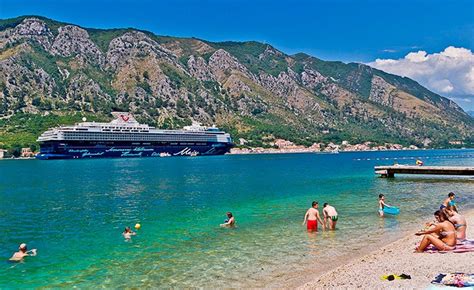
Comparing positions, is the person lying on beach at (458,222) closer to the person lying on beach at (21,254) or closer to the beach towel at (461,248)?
the beach towel at (461,248)

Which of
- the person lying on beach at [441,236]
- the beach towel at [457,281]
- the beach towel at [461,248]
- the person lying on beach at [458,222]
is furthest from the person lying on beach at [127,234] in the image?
the beach towel at [457,281]

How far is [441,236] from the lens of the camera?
17781 millimetres

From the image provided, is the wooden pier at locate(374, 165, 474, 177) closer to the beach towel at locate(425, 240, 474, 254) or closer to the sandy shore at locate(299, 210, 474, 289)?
the beach towel at locate(425, 240, 474, 254)

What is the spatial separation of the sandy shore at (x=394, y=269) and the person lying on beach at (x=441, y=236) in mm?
512

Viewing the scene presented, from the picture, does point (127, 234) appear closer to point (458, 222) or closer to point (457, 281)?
point (458, 222)

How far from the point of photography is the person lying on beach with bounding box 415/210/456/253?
56.6ft

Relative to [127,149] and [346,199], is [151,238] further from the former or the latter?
[127,149]

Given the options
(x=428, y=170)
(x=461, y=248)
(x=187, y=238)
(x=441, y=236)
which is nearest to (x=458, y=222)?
(x=441, y=236)

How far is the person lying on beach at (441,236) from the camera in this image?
56.6 feet

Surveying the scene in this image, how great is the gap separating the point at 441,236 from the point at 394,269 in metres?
3.55

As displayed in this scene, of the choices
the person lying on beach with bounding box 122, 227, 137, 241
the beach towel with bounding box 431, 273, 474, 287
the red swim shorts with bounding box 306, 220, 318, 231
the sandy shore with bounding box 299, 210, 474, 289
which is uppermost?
the beach towel with bounding box 431, 273, 474, 287

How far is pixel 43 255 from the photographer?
21.7 meters

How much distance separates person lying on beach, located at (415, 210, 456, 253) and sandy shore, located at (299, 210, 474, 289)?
0.51 metres

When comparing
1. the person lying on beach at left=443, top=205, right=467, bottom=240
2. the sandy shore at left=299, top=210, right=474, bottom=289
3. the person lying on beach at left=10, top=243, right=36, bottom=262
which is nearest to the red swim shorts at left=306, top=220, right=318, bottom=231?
the sandy shore at left=299, top=210, right=474, bottom=289
